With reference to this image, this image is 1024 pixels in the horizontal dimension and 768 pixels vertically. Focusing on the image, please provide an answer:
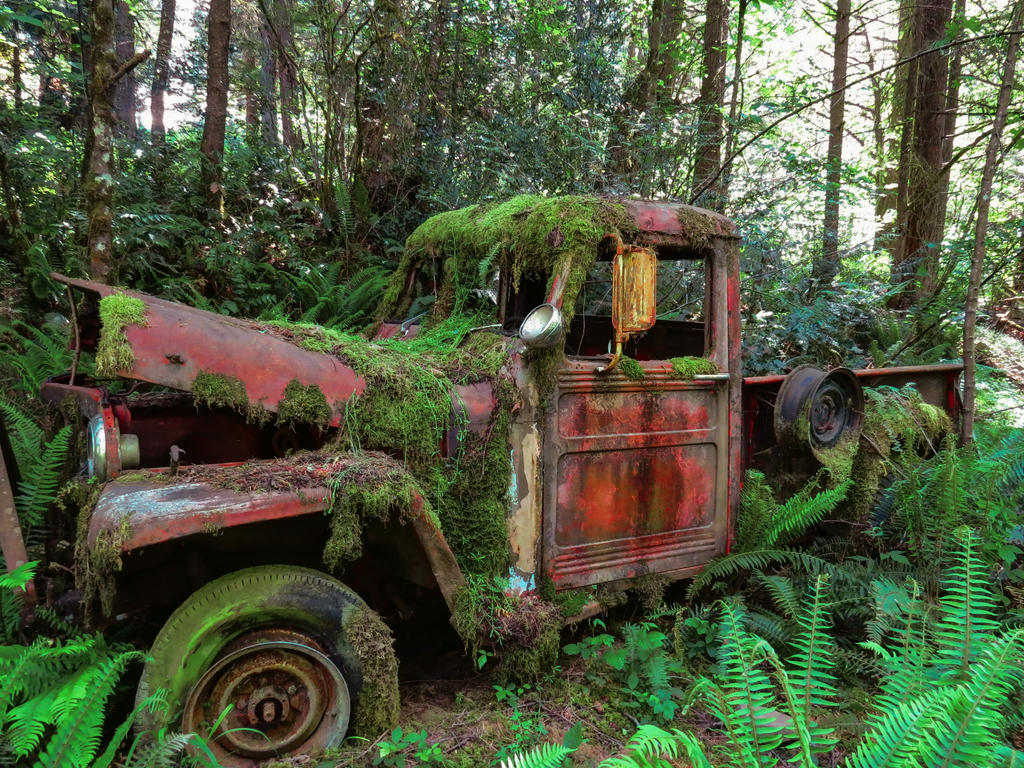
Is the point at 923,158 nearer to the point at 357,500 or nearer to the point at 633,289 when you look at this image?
the point at 633,289

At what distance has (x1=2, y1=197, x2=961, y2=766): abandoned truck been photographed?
2.21 meters

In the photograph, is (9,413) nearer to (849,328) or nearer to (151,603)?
(151,603)

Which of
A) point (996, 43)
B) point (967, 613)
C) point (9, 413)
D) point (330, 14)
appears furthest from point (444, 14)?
point (967, 613)

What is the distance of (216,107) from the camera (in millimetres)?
8094

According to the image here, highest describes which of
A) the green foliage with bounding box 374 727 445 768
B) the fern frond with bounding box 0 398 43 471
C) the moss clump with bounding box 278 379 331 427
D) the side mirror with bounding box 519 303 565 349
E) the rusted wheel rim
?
the side mirror with bounding box 519 303 565 349

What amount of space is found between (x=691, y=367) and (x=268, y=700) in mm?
2322

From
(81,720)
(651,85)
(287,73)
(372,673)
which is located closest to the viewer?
(81,720)

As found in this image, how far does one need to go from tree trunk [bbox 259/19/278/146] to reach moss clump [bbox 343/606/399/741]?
846 cm

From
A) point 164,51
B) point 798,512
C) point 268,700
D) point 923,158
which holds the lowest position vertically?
point 268,700

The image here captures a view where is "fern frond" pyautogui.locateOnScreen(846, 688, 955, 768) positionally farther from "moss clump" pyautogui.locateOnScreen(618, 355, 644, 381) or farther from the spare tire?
the spare tire

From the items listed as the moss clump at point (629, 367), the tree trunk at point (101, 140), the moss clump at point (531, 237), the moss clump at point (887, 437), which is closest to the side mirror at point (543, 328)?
the moss clump at point (531, 237)

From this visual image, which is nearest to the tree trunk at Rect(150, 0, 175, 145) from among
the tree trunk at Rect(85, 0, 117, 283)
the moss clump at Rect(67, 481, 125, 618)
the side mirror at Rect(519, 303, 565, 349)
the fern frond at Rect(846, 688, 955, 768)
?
the tree trunk at Rect(85, 0, 117, 283)

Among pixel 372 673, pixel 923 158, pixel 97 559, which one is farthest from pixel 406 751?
pixel 923 158

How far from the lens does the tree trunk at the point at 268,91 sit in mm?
10312
